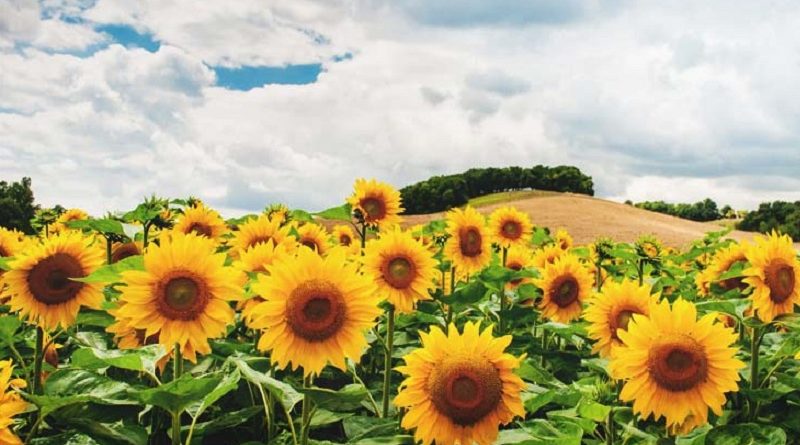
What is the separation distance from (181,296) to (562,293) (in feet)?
12.1

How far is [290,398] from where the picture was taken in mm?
3242

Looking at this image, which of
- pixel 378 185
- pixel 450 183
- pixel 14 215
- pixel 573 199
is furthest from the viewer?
pixel 450 183

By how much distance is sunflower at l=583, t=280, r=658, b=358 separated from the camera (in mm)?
4801

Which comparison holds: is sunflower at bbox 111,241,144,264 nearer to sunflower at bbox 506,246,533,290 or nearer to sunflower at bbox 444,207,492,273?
sunflower at bbox 444,207,492,273

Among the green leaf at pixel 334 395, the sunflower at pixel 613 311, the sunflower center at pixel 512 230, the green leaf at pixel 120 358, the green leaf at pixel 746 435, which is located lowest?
the green leaf at pixel 746 435

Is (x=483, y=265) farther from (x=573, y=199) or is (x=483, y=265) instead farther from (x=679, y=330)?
(x=573, y=199)

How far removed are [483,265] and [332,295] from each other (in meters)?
3.43

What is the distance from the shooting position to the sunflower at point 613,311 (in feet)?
15.8

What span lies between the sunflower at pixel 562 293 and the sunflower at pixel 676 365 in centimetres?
265

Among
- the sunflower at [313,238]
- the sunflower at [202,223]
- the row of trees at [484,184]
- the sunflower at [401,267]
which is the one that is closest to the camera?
the sunflower at [401,267]

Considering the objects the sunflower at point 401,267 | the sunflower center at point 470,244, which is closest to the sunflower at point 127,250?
the sunflower at point 401,267

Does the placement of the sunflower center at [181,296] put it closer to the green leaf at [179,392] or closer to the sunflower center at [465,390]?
the green leaf at [179,392]

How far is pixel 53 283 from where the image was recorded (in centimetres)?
407

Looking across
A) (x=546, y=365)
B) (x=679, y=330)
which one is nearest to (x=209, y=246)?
(x=679, y=330)
